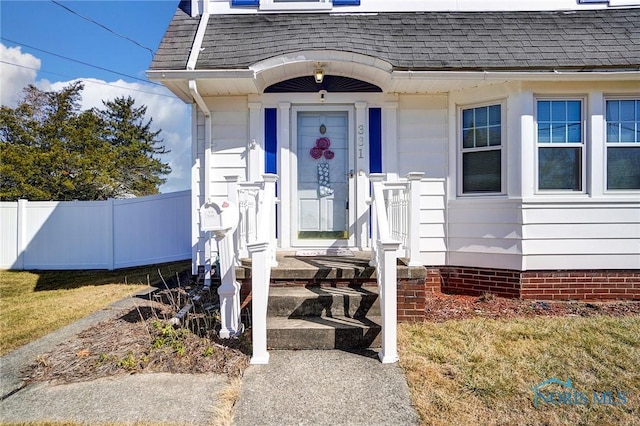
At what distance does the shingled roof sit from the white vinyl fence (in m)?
4.20

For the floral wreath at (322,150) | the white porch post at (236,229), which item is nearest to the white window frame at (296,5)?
the floral wreath at (322,150)

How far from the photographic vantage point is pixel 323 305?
3717 mm

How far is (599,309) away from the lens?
451cm

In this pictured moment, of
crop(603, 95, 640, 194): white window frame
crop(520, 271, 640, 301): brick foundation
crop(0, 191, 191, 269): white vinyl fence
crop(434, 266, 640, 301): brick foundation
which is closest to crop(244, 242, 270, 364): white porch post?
crop(434, 266, 640, 301): brick foundation

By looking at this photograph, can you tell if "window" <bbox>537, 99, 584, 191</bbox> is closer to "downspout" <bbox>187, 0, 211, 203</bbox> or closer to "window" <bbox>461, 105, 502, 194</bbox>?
"window" <bbox>461, 105, 502, 194</bbox>

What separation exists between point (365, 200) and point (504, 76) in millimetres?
2546

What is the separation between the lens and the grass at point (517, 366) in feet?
7.65

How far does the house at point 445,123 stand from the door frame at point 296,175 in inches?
0.9

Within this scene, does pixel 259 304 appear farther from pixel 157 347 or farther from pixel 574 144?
pixel 574 144

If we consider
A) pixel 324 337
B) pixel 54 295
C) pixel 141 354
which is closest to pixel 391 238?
pixel 324 337

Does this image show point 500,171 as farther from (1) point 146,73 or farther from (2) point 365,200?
(1) point 146,73
